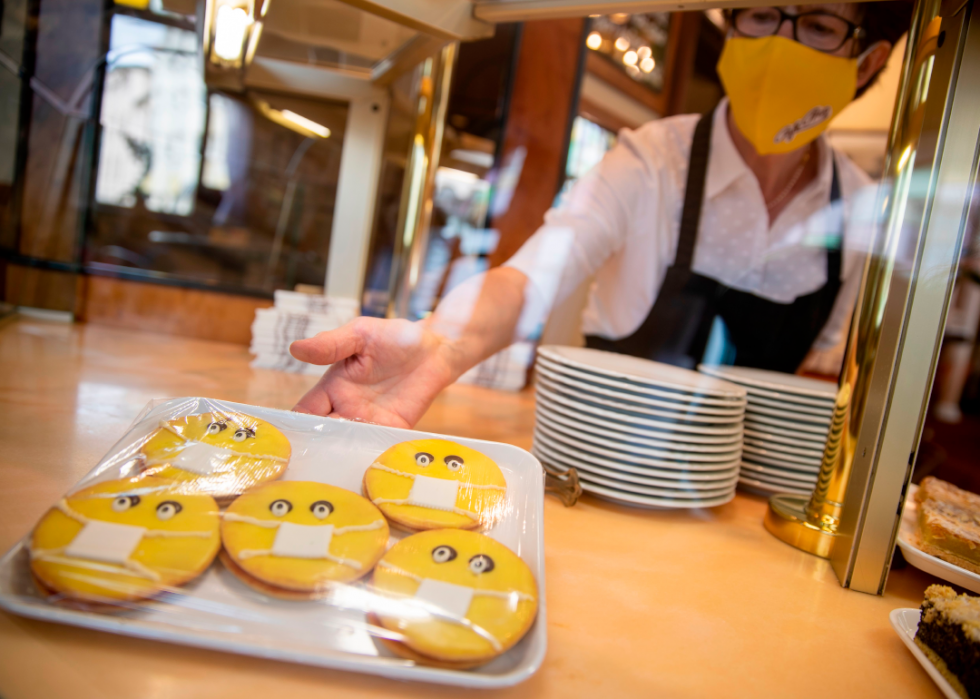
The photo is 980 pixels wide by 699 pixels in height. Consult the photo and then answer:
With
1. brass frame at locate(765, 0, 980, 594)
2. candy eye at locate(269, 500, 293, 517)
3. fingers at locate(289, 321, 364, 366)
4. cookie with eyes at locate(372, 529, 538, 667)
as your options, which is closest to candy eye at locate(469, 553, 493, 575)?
cookie with eyes at locate(372, 529, 538, 667)

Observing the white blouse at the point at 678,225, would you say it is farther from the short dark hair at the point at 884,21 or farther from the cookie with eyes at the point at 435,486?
the cookie with eyes at the point at 435,486

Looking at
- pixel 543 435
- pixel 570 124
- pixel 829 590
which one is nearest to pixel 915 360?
pixel 829 590

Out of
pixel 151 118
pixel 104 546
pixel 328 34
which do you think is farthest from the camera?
pixel 151 118

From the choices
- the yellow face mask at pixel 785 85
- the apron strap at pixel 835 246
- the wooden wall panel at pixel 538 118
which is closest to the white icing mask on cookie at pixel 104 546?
the wooden wall panel at pixel 538 118

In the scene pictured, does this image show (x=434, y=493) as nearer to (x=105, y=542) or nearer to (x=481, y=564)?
(x=481, y=564)

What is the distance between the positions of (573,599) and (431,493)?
0.45 ft

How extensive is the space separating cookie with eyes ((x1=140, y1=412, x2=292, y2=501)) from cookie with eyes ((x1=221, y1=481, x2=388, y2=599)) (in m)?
0.02

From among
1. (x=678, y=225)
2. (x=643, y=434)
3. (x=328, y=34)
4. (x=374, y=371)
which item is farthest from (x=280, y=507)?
(x=678, y=225)

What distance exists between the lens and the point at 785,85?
2.72ft

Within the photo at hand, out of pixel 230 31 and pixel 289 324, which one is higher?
pixel 230 31

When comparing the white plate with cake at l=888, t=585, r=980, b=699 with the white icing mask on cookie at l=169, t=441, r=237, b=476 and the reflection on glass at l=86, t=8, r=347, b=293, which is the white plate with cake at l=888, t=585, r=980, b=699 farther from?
the reflection on glass at l=86, t=8, r=347, b=293

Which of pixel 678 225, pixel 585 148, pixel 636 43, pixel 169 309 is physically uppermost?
pixel 636 43

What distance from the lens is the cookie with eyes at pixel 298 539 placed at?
0.32m

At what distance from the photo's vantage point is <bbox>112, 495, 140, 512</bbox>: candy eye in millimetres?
321
